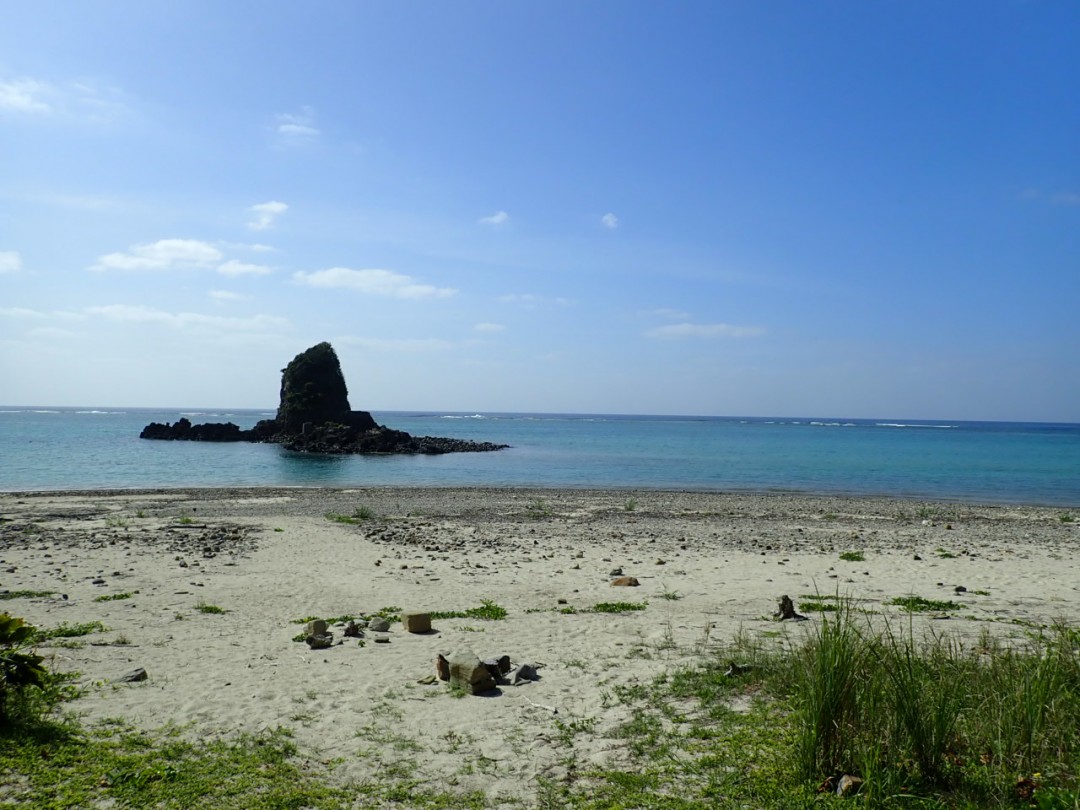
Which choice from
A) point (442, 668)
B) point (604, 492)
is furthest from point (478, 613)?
point (604, 492)

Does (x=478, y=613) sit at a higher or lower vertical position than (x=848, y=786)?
lower

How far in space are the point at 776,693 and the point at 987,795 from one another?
2.44 meters

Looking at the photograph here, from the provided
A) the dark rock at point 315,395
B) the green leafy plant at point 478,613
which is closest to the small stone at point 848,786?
the green leafy plant at point 478,613

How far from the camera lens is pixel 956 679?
5984mm

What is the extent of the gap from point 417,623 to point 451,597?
2573mm

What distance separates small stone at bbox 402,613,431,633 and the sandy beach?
162 mm

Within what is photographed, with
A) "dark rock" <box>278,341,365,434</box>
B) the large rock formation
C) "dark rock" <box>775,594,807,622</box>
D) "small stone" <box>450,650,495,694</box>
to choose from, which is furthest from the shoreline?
"dark rock" <box>278,341,365,434</box>

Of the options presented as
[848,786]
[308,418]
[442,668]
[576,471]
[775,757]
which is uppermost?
[308,418]

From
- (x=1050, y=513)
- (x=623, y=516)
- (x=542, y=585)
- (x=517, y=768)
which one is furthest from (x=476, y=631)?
(x=1050, y=513)

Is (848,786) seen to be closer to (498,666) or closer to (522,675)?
(522,675)

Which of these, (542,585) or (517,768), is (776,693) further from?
(542,585)

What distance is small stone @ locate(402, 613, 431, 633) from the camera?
414 inches

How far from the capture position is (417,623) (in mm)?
10516

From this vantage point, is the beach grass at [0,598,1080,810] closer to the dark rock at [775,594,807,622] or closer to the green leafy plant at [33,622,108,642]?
the green leafy plant at [33,622,108,642]
